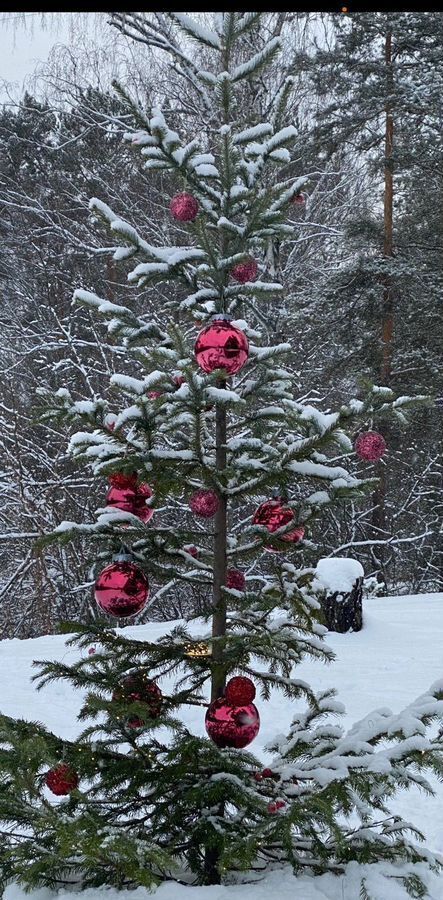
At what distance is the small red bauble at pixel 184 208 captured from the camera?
2.59 meters

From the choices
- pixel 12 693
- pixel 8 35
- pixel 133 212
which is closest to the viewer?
pixel 12 693

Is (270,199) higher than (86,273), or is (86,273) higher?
(86,273)

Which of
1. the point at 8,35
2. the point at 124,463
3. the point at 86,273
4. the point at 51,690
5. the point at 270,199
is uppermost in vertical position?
the point at 8,35

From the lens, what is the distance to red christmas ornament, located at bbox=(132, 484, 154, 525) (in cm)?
256

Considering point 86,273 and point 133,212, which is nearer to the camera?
point 133,212

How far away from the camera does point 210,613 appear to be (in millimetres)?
2604

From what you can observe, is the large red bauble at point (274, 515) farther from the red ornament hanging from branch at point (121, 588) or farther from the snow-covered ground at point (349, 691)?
the snow-covered ground at point (349, 691)

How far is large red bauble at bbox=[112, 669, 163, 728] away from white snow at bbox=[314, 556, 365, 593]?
199 inches

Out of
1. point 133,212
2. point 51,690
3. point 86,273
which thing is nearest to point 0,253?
point 86,273

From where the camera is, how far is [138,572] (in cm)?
240

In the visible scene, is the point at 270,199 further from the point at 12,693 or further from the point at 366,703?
the point at 12,693

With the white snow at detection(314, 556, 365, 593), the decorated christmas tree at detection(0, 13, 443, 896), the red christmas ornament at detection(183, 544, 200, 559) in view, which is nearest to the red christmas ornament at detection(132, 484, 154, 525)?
the decorated christmas tree at detection(0, 13, 443, 896)

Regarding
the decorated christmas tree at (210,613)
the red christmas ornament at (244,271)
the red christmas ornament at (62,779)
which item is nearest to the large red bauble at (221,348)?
the decorated christmas tree at (210,613)

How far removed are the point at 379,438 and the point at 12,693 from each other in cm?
389
